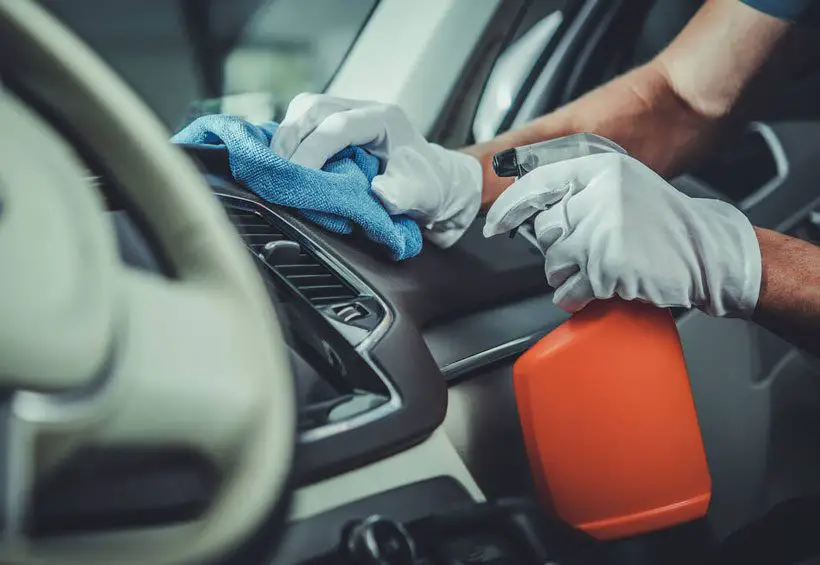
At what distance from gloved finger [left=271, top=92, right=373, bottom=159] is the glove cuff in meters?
0.14

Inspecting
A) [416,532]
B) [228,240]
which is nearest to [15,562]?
[228,240]

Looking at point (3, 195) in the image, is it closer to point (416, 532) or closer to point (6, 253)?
point (6, 253)

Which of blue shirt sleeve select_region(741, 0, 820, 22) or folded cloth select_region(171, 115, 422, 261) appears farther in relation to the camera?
blue shirt sleeve select_region(741, 0, 820, 22)

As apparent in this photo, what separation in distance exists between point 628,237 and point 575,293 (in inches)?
2.6

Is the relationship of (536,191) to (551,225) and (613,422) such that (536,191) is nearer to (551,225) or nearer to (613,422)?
(551,225)

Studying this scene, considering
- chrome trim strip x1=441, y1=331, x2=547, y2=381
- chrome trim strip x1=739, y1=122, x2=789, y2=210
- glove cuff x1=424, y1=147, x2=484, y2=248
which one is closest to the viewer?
chrome trim strip x1=441, y1=331, x2=547, y2=381

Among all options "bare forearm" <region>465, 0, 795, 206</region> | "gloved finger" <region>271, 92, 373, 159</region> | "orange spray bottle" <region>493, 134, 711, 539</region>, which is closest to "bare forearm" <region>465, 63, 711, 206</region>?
"bare forearm" <region>465, 0, 795, 206</region>

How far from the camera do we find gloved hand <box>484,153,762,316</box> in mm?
572

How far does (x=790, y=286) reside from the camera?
635mm

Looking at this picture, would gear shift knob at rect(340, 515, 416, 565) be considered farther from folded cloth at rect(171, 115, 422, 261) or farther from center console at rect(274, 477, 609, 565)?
folded cloth at rect(171, 115, 422, 261)

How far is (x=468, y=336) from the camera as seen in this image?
0.72m

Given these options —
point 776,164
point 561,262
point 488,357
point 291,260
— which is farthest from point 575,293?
point 776,164

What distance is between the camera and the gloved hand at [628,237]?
1.88 feet

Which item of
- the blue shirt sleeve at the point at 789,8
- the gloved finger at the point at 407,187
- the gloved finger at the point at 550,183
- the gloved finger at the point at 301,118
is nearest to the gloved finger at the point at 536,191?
the gloved finger at the point at 550,183
